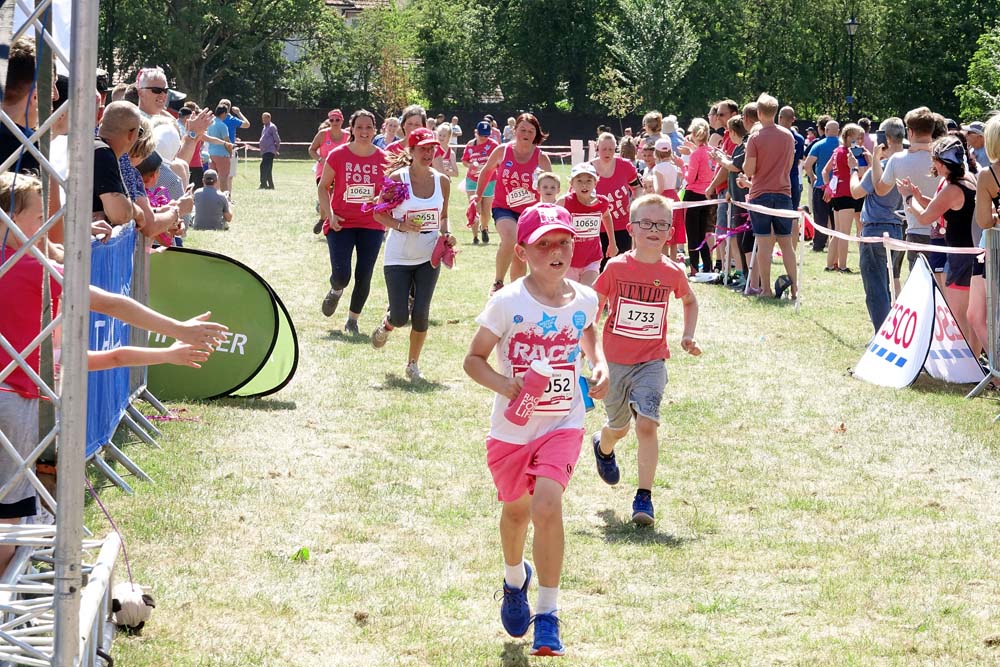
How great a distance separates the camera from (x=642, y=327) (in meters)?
6.82

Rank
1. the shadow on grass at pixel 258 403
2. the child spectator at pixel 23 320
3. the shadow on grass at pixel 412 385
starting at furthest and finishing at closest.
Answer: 1. the shadow on grass at pixel 412 385
2. the shadow on grass at pixel 258 403
3. the child spectator at pixel 23 320

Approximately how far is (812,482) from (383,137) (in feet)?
54.9

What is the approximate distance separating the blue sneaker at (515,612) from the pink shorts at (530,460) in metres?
0.36

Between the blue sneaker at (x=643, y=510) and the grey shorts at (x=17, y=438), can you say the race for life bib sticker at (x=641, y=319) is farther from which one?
the grey shorts at (x=17, y=438)

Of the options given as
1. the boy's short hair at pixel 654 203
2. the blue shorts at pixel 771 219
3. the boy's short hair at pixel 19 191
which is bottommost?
the blue shorts at pixel 771 219

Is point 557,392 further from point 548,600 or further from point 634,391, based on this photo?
point 634,391

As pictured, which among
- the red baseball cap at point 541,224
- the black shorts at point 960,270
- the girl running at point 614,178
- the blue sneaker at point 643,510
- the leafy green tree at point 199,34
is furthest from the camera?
the leafy green tree at point 199,34

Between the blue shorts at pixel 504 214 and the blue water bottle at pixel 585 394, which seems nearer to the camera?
the blue water bottle at pixel 585 394

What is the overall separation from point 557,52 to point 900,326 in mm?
64753

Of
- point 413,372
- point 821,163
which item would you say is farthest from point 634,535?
point 821,163

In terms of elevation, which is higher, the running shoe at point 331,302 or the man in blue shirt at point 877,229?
the man in blue shirt at point 877,229

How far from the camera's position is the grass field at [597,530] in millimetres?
5105

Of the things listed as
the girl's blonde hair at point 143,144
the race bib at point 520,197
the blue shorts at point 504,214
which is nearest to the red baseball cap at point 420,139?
the race bib at point 520,197

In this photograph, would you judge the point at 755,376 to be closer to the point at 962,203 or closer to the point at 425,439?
the point at 962,203
